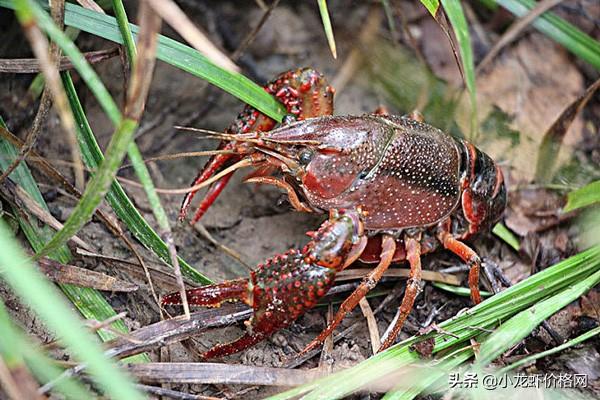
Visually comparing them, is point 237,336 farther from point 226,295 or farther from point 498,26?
point 498,26

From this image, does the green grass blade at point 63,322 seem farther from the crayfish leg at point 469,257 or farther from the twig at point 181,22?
the crayfish leg at point 469,257

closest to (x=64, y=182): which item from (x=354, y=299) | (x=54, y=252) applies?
(x=54, y=252)

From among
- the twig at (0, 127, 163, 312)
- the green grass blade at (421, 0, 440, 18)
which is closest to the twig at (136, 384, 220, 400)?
the twig at (0, 127, 163, 312)

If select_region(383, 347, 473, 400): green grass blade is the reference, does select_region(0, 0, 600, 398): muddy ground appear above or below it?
above

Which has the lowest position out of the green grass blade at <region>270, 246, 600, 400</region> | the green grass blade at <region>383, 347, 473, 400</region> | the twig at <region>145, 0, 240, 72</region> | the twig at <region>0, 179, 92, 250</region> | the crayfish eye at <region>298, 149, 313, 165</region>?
the green grass blade at <region>383, 347, 473, 400</region>

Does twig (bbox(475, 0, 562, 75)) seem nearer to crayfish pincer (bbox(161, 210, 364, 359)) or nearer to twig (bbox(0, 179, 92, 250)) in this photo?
crayfish pincer (bbox(161, 210, 364, 359))
